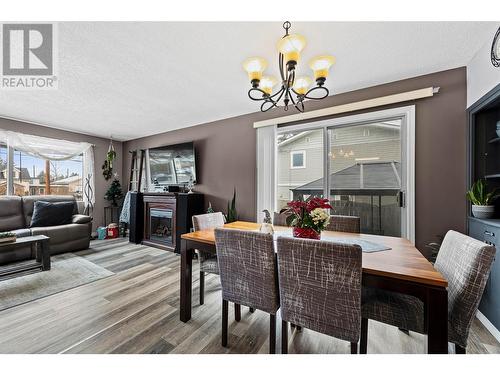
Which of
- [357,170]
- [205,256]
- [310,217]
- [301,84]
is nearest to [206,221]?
[205,256]

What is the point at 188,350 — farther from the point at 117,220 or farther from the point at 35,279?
the point at 117,220

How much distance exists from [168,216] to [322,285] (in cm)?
353

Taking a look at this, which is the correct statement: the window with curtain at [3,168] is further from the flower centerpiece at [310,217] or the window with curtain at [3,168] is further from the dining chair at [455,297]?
the dining chair at [455,297]

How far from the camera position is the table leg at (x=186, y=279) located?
5.86ft

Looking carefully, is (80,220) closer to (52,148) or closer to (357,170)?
(52,148)

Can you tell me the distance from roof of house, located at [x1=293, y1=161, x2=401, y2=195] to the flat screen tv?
2.36m

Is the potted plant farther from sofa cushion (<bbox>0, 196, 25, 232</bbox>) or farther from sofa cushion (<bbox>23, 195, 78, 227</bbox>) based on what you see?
sofa cushion (<bbox>0, 196, 25, 232</bbox>)

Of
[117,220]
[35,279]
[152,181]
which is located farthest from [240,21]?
[117,220]

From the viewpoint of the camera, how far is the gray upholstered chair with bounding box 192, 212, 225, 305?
193 centimetres

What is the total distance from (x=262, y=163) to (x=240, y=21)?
2047 millimetres

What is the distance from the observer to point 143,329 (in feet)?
5.61

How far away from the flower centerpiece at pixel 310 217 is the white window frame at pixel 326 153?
151cm

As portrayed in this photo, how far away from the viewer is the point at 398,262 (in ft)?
4.00

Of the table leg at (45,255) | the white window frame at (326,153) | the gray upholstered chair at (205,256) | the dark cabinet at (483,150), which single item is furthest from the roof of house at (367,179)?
the table leg at (45,255)
